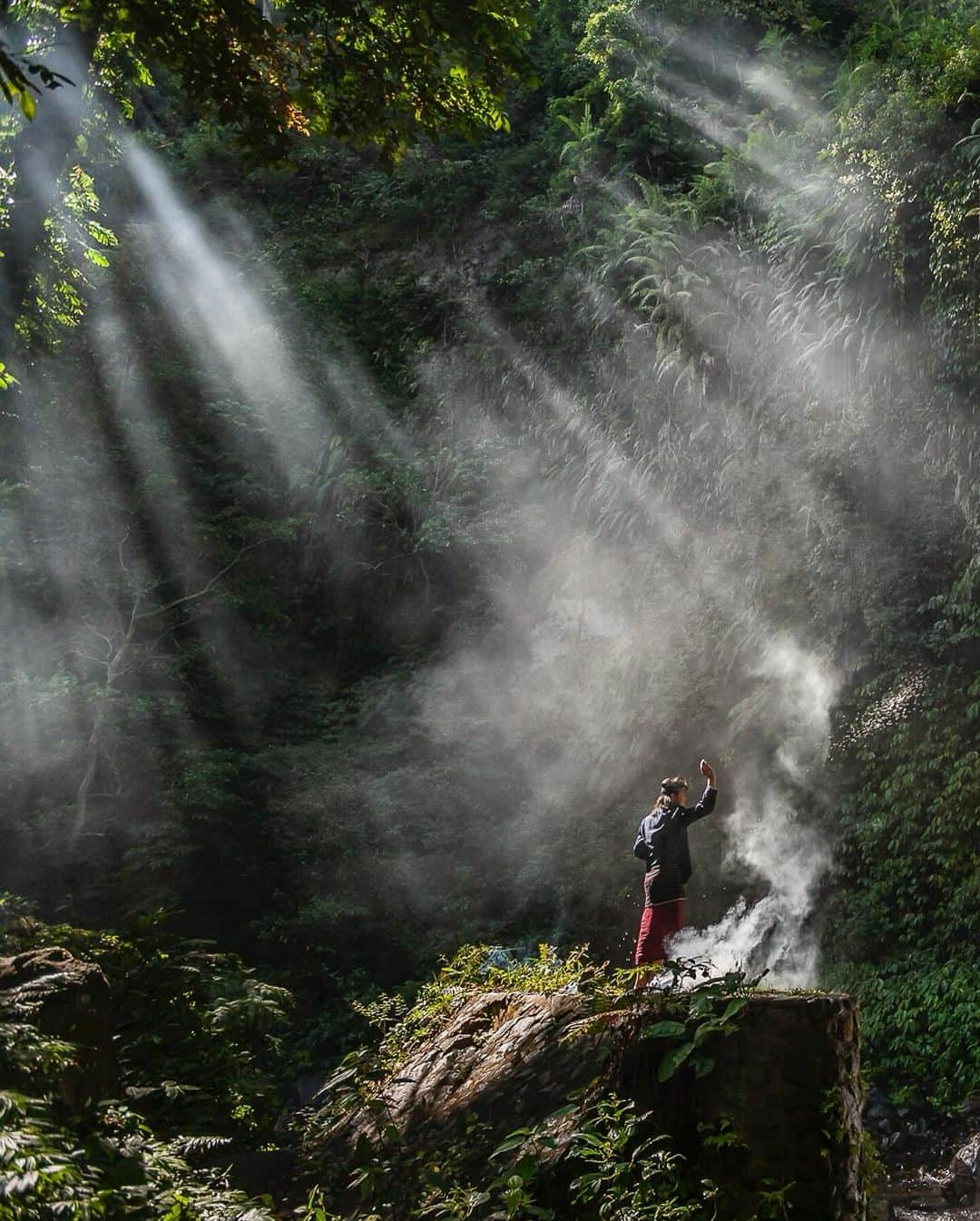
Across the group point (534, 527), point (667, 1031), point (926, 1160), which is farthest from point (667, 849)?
point (534, 527)

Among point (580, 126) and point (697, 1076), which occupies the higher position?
point (580, 126)

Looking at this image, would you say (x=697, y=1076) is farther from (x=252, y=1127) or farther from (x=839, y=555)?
(x=839, y=555)

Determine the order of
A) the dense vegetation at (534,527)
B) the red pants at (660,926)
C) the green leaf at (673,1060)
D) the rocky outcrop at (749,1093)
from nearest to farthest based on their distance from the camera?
1. the rocky outcrop at (749,1093)
2. the green leaf at (673,1060)
3. the red pants at (660,926)
4. the dense vegetation at (534,527)

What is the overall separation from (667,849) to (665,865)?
120 millimetres

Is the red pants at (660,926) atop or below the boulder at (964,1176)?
atop

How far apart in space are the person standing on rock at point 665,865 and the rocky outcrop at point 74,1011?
12.5 feet

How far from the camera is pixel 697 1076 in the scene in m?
4.05

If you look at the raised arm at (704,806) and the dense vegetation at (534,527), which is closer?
the raised arm at (704,806)

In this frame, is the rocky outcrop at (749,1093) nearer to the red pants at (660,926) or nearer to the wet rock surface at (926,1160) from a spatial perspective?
the red pants at (660,926)

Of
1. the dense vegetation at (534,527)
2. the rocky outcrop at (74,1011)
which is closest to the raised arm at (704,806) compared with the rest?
the dense vegetation at (534,527)

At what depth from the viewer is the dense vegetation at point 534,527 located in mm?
11852

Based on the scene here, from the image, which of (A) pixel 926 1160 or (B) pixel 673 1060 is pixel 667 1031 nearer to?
(B) pixel 673 1060

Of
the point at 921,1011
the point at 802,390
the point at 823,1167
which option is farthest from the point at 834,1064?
the point at 802,390

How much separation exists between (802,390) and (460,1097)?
39.8ft
